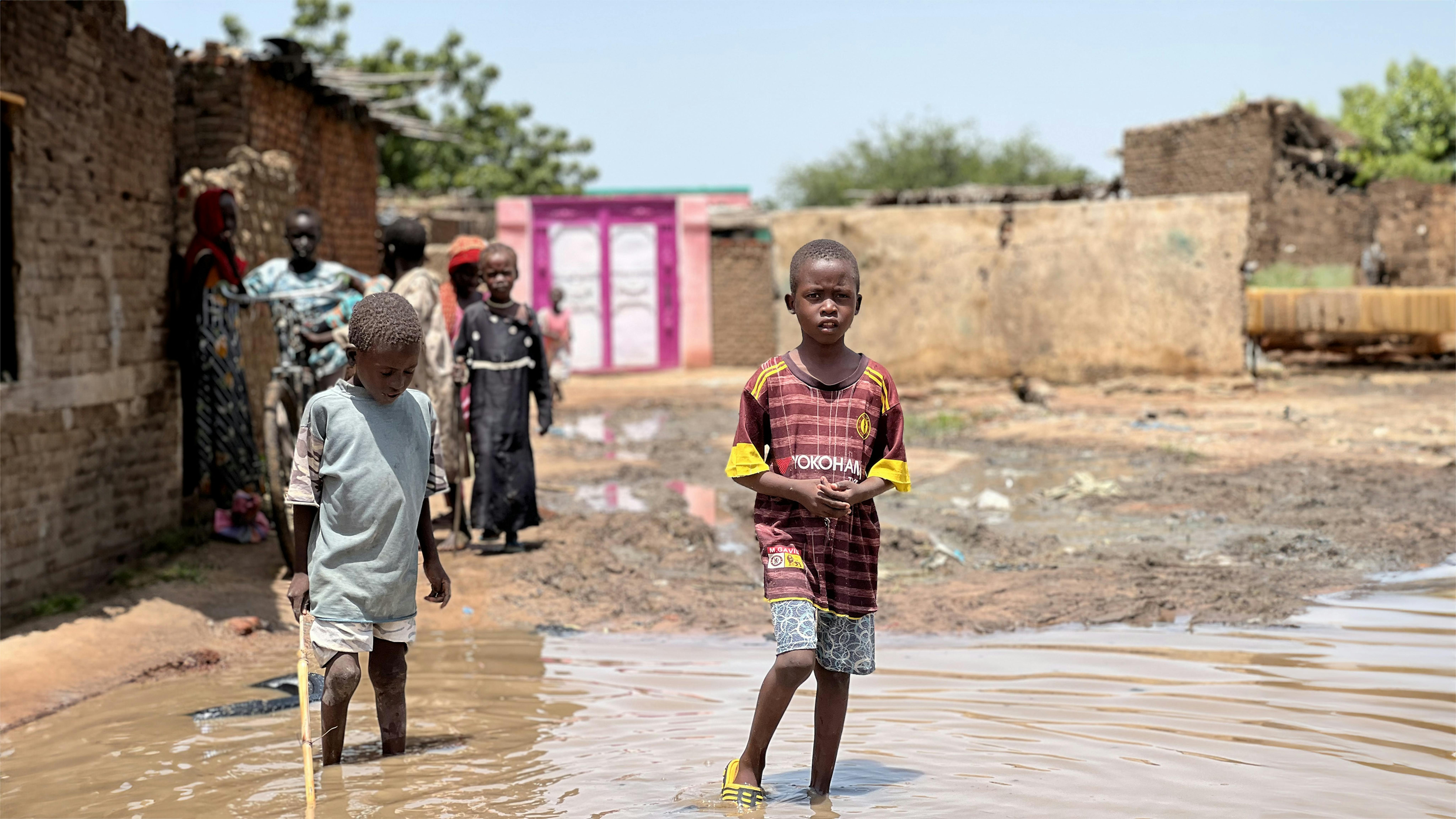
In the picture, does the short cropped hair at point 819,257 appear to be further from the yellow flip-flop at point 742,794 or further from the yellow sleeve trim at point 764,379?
the yellow flip-flop at point 742,794

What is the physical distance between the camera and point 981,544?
7.65 meters

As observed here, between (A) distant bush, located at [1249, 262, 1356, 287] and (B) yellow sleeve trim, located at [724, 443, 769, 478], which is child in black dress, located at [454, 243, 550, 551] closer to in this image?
(B) yellow sleeve trim, located at [724, 443, 769, 478]

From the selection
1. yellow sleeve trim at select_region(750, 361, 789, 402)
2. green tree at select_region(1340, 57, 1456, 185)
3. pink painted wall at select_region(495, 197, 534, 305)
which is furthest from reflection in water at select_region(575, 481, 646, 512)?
green tree at select_region(1340, 57, 1456, 185)

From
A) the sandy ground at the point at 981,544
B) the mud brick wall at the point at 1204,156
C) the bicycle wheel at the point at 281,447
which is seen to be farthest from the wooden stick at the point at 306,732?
the mud brick wall at the point at 1204,156

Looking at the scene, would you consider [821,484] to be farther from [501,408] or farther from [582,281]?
[582,281]

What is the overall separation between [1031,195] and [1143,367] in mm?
5844

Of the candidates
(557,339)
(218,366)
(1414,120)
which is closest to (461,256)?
(218,366)

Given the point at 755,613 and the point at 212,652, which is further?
the point at 755,613

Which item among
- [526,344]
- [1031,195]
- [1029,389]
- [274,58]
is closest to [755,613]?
[526,344]

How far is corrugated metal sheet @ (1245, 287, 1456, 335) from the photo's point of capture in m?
15.8

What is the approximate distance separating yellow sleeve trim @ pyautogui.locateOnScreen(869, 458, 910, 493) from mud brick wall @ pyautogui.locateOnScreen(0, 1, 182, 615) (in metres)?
4.28

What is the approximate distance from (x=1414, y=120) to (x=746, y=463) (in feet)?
102

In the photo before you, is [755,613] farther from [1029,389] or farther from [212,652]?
[1029,389]

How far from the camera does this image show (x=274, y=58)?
1015 cm
